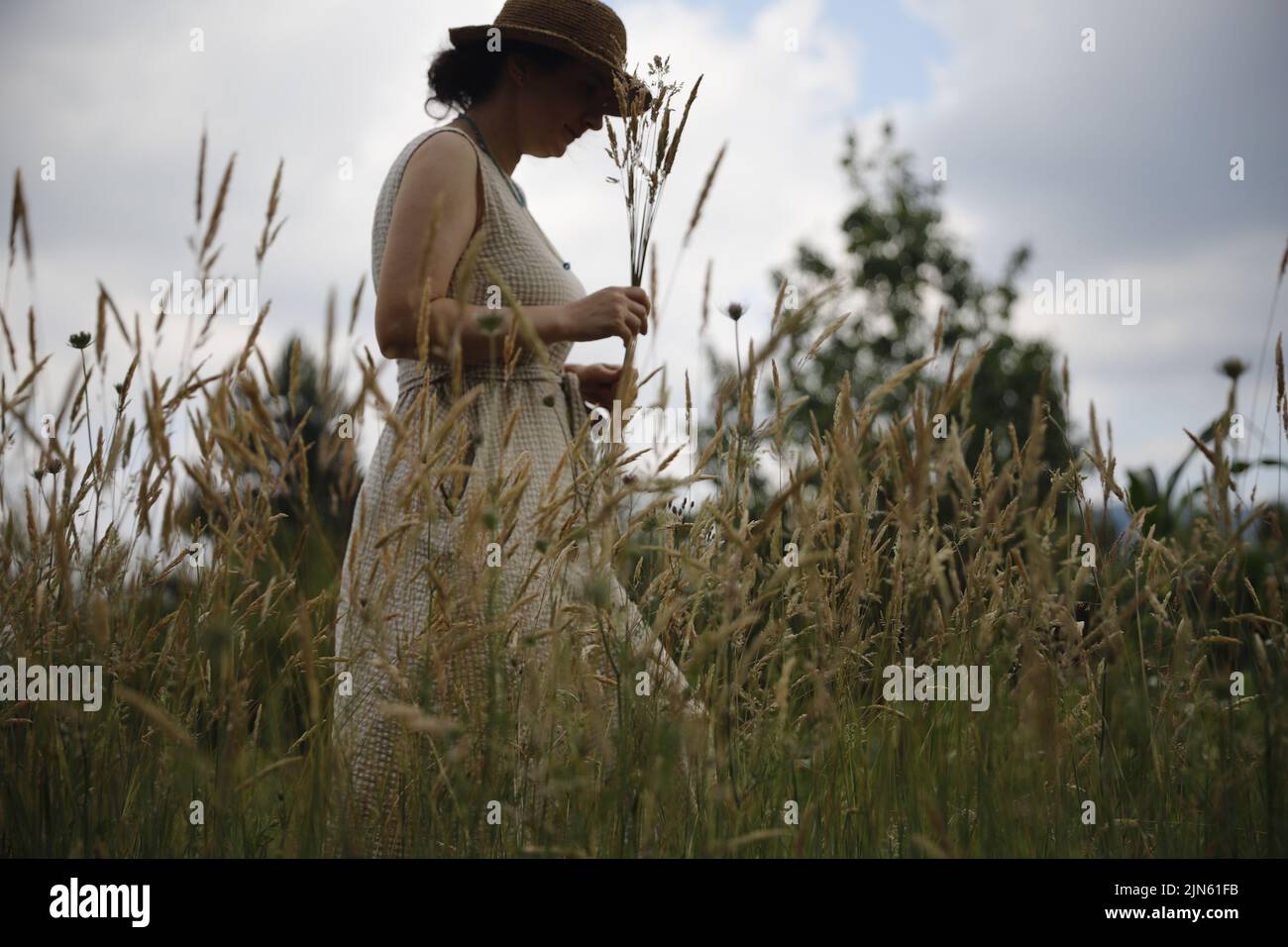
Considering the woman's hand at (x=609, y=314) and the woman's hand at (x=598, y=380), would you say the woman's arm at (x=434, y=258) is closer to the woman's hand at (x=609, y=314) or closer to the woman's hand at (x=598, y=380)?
the woman's hand at (x=609, y=314)

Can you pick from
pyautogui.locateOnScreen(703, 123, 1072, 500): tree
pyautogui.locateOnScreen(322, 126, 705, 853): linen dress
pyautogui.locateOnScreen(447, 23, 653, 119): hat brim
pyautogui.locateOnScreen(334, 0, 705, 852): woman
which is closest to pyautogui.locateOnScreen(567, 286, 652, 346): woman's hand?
pyautogui.locateOnScreen(334, 0, 705, 852): woman

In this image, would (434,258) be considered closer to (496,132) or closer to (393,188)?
(393,188)

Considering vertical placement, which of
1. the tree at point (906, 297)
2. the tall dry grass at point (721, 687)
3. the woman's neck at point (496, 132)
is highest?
the tree at point (906, 297)

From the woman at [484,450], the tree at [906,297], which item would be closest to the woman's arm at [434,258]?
the woman at [484,450]

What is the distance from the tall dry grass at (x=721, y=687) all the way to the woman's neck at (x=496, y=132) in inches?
27.3

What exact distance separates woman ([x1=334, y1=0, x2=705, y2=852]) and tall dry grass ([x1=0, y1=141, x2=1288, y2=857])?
52mm

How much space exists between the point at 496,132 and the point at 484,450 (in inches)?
41.1

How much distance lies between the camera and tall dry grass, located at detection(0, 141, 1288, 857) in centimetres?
128

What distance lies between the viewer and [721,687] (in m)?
1.57

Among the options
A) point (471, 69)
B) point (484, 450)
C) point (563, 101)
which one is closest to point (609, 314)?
point (484, 450)

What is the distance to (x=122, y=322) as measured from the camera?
1530 millimetres

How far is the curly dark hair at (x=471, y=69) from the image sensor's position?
222 cm

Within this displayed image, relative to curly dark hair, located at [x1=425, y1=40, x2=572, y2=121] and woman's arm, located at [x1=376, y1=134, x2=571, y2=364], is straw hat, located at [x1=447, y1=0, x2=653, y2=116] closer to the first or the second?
curly dark hair, located at [x1=425, y1=40, x2=572, y2=121]

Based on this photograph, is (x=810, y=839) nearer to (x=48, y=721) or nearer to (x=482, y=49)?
(x=48, y=721)
